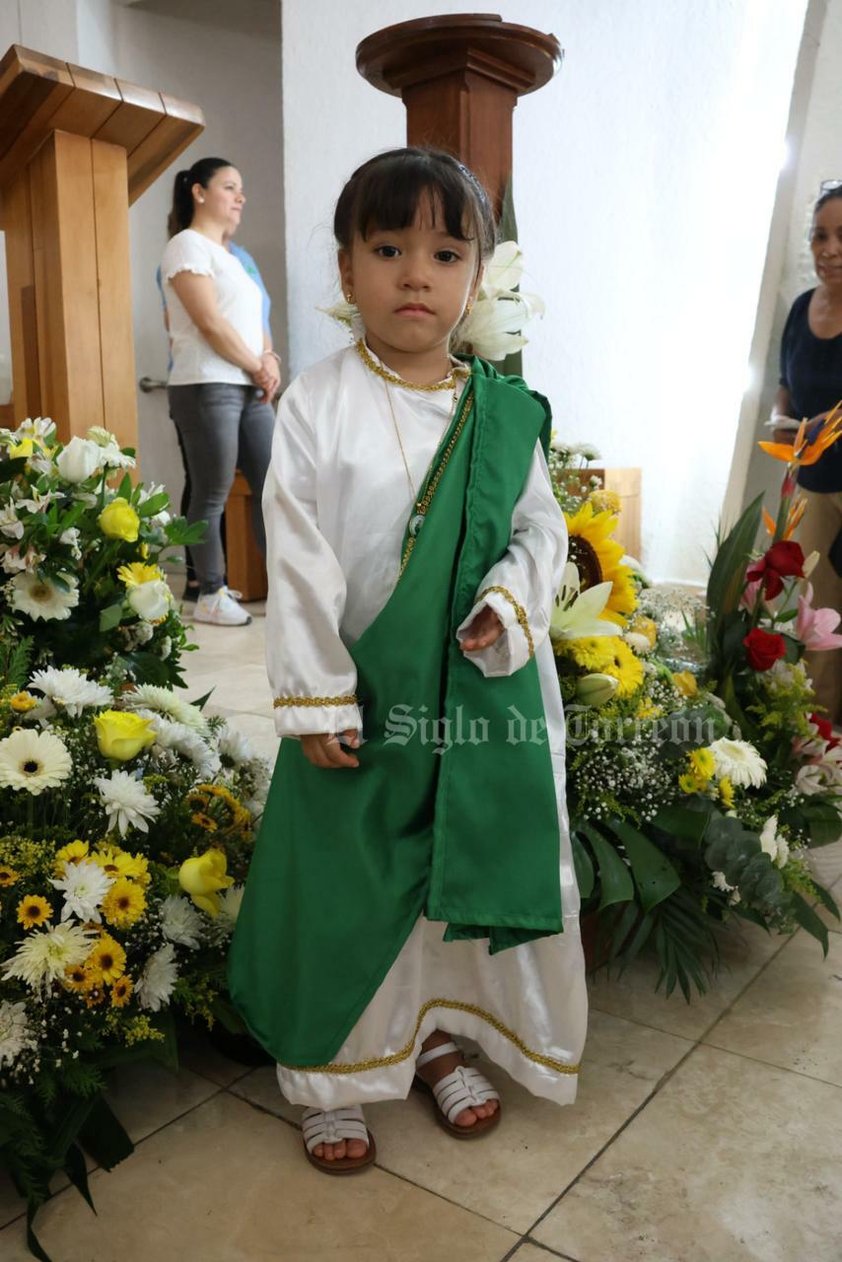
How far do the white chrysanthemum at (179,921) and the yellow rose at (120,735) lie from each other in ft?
0.59

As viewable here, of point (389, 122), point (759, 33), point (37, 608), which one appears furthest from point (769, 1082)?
point (389, 122)

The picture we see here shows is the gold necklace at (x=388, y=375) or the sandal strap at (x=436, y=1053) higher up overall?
the gold necklace at (x=388, y=375)

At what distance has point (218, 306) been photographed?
3.78m

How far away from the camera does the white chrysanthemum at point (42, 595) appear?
1.57 m

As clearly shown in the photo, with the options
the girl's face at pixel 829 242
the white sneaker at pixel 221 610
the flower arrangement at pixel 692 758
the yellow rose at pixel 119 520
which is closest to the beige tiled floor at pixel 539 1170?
the flower arrangement at pixel 692 758

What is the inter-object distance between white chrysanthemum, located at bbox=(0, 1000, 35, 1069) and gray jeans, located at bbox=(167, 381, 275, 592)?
8.98ft

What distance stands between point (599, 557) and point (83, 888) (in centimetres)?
87

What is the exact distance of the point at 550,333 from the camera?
13.3 ft

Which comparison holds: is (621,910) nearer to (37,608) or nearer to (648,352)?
(37,608)

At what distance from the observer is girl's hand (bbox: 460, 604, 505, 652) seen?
1.13 m

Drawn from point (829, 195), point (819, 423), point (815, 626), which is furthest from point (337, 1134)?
point (829, 195)

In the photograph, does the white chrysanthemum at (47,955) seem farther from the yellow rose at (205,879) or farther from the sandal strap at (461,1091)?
the sandal strap at (461,1091)

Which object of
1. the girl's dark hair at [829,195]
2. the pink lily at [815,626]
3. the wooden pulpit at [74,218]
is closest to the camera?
the wooden pulpit at [74,218]

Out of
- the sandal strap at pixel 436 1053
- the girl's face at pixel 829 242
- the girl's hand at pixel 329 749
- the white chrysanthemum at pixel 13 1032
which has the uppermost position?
the girl's face at pixel 829 242
